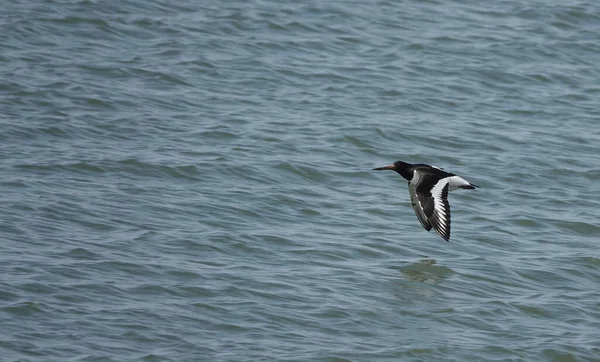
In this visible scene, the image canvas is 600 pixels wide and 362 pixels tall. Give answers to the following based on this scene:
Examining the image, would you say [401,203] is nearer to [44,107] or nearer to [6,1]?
[44,107]

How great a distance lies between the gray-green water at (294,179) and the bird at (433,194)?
0.29 meters

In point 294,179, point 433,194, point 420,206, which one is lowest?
point 294,179

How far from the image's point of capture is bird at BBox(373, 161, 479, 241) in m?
10.2

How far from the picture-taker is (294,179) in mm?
12125

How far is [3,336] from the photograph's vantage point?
7488mm

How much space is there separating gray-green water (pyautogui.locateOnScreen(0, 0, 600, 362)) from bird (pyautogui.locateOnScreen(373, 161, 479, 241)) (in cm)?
29

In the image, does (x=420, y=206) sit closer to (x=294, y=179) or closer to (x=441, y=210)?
(x=441, y=210)

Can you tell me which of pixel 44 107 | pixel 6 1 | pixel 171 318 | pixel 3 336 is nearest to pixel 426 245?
pixel 171 318

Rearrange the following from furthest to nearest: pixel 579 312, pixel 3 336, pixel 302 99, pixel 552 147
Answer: pixel 302 99, pixel 552 147, pixel 579 312, pixel 3 336

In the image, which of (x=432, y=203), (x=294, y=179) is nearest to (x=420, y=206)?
(x=432, y=203)

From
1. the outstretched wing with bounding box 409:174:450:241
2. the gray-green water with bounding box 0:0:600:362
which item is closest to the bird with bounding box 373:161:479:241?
the outstretched wing with bounding box 409:174:450:241

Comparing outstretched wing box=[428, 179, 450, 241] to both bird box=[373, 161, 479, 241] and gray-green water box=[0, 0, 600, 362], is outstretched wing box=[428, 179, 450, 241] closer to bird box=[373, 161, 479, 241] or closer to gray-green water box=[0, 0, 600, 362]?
bird box=[373, 161, 479, 241]

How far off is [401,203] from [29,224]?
405 centimetres

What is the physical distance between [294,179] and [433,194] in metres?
2.15
